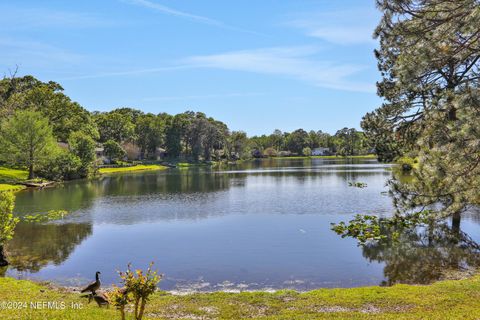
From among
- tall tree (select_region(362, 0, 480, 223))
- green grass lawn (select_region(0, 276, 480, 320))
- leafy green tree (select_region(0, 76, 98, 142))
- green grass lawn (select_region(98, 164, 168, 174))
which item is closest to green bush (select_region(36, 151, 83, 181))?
leafy green tree (select_region(0, 76, 98, 142))

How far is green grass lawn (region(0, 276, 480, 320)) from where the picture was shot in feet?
42.9

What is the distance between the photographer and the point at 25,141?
→ 77625 millimetres

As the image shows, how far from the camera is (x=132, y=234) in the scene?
33.7 m

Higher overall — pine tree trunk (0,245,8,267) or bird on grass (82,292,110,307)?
bird on grass (82,292,110,307)

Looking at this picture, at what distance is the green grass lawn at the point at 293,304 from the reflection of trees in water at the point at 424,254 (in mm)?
3040

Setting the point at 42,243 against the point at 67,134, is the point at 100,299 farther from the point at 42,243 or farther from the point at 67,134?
the point at 67,134

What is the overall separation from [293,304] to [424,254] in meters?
13.6

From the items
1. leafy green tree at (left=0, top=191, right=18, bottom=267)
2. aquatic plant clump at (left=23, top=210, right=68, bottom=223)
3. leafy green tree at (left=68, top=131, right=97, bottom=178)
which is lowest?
aquatic plant clump at (left=23, top=210, right=68, bottom=223)

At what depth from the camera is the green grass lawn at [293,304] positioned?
1308cm

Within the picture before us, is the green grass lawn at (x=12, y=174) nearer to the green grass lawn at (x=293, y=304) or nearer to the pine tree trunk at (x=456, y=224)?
the green grass lawn at (x=293, y=304)

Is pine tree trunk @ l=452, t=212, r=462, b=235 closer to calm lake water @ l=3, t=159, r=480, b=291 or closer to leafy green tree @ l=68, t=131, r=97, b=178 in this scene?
calm lake water @ l=3, t=159, r=480, b=291

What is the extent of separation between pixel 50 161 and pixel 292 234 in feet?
218

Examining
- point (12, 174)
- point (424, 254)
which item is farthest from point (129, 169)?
point (424, 254)

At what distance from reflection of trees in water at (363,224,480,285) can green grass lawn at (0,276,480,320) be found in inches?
120
